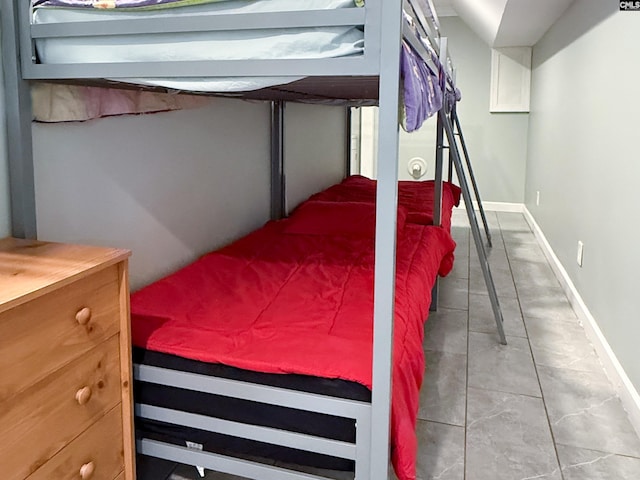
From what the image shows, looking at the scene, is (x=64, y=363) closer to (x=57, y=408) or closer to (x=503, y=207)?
(x=57, y=408)

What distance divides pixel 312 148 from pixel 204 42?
2.81m

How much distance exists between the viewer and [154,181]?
2.16 metres

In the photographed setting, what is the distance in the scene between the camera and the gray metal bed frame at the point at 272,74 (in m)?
1.22

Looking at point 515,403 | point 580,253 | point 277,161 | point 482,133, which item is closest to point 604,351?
point 515,403

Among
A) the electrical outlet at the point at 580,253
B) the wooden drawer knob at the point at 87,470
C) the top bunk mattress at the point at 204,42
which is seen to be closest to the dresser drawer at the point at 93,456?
the wooden drawer knob at the point at 87,470

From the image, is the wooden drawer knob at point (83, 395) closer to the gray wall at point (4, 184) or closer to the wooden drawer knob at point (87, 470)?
the wooden drawer knob at point (87, 470)

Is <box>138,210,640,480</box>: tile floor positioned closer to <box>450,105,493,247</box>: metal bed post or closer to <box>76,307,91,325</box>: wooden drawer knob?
<box>76,307,91,325</box>: wooden drawer knob

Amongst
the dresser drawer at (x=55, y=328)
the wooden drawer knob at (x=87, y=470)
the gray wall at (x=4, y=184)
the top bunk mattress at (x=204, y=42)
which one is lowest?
the wooden drawer knob at (x=87, y=470)

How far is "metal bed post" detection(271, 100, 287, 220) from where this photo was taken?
3.32 meters

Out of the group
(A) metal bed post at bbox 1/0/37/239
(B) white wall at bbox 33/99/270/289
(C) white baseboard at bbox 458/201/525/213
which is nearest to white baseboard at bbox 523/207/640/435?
(B) white wall at bbox 33/99/270/289

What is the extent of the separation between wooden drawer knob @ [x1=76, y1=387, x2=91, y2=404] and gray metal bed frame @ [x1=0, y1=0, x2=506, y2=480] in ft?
0.84

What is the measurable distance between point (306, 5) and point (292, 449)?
3.52ft

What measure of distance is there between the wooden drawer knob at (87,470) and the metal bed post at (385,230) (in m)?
0.66

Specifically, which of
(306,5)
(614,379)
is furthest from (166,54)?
(614,379)
